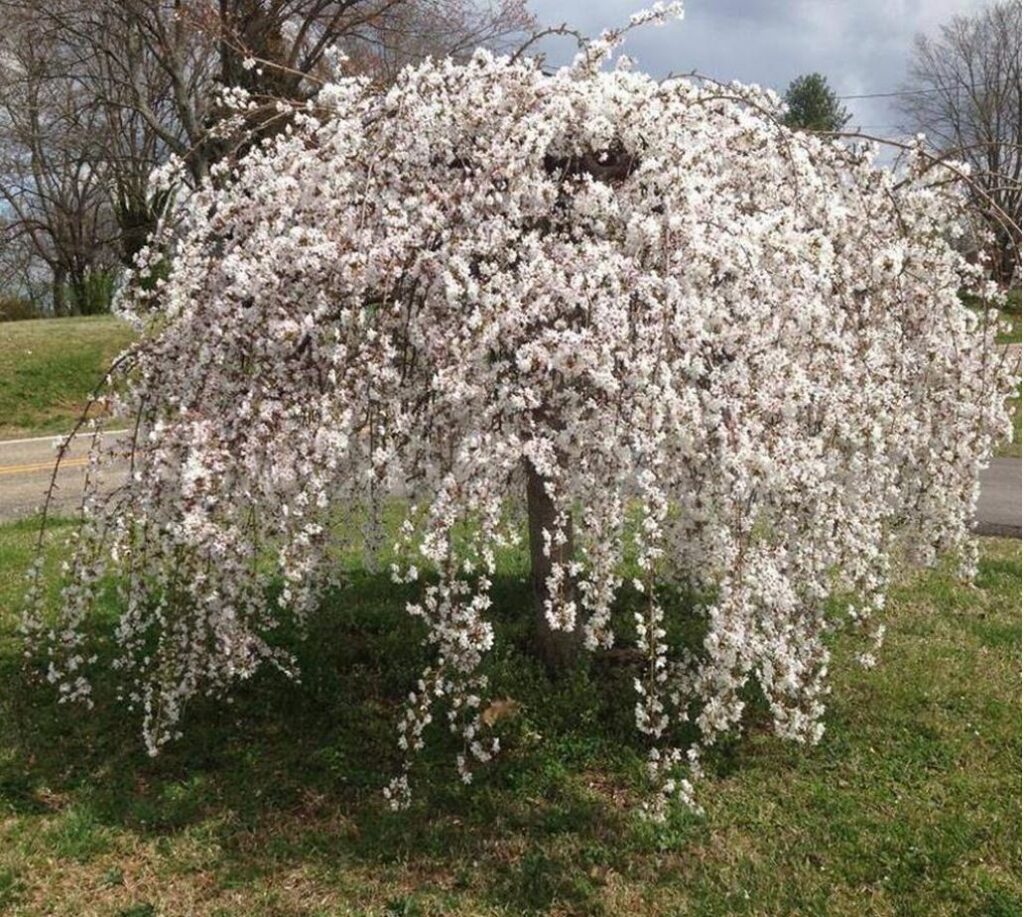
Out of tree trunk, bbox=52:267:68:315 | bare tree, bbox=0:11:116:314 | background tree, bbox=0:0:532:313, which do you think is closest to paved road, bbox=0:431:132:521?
background tree, bbox=0:0:532:313

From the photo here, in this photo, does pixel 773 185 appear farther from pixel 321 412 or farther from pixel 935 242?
pixel 321 412

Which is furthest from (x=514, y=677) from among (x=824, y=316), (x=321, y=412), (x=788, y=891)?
(x=824, y=316)

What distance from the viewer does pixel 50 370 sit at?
19062mm

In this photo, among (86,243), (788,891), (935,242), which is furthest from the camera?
(86,243)

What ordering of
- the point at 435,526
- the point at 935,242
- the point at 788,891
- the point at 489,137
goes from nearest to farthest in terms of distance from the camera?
the point at 435,526 < the point at 788,891 < the point at 489,137 < the point at 935,242

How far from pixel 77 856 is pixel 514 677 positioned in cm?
226

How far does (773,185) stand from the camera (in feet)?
14.7

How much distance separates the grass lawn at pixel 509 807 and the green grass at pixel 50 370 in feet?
42.0

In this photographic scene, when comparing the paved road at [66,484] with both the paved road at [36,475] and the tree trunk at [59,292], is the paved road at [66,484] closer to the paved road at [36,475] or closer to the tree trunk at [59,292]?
the paved road at [36,475]

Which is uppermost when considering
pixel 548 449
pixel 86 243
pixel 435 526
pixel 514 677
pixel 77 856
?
pixel 86 243

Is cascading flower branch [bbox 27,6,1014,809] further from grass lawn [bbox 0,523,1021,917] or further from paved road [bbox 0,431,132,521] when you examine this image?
paved road [bbox 0,431,132,521]

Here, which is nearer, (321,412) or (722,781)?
(321,412)

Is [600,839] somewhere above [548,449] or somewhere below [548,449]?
below

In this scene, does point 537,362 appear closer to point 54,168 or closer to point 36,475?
point 36,475
